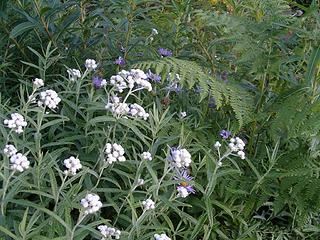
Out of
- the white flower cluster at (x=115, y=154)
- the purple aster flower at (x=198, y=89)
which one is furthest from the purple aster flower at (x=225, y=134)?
the white flower cluster at (x=115, y=154)

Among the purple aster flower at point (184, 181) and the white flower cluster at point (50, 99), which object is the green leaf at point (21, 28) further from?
the purple aster flower at point (184, 181)

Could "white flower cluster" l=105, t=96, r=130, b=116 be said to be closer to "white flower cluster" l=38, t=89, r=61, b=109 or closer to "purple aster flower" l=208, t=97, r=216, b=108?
"white flower cluster" l=38, t=89, r=61, b=109

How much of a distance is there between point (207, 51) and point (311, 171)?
2.86ft

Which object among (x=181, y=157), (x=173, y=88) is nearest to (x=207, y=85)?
(x=173, y=88)

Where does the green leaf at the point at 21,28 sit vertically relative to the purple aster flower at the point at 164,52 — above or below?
above

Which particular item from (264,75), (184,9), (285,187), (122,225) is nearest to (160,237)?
(122,225)

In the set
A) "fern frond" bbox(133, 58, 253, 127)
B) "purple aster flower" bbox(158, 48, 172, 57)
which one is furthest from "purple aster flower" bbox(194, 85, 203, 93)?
"purple aster flower" bbox(158, 48, 172, 57)

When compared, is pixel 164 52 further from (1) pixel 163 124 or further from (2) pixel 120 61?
(1) pixel 163 124

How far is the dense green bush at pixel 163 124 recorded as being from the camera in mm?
2096

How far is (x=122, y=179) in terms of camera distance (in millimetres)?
2385

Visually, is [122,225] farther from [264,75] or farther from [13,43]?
[13,43]

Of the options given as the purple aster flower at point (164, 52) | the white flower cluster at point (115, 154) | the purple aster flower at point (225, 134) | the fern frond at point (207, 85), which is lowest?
the purple aster flower at point (225, 134)

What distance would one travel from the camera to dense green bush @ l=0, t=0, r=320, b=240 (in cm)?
210

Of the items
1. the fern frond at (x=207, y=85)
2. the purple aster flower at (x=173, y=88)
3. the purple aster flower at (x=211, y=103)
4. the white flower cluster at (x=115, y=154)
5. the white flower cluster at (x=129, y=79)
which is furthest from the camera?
the purple aster flower at (x=211, y=103)
